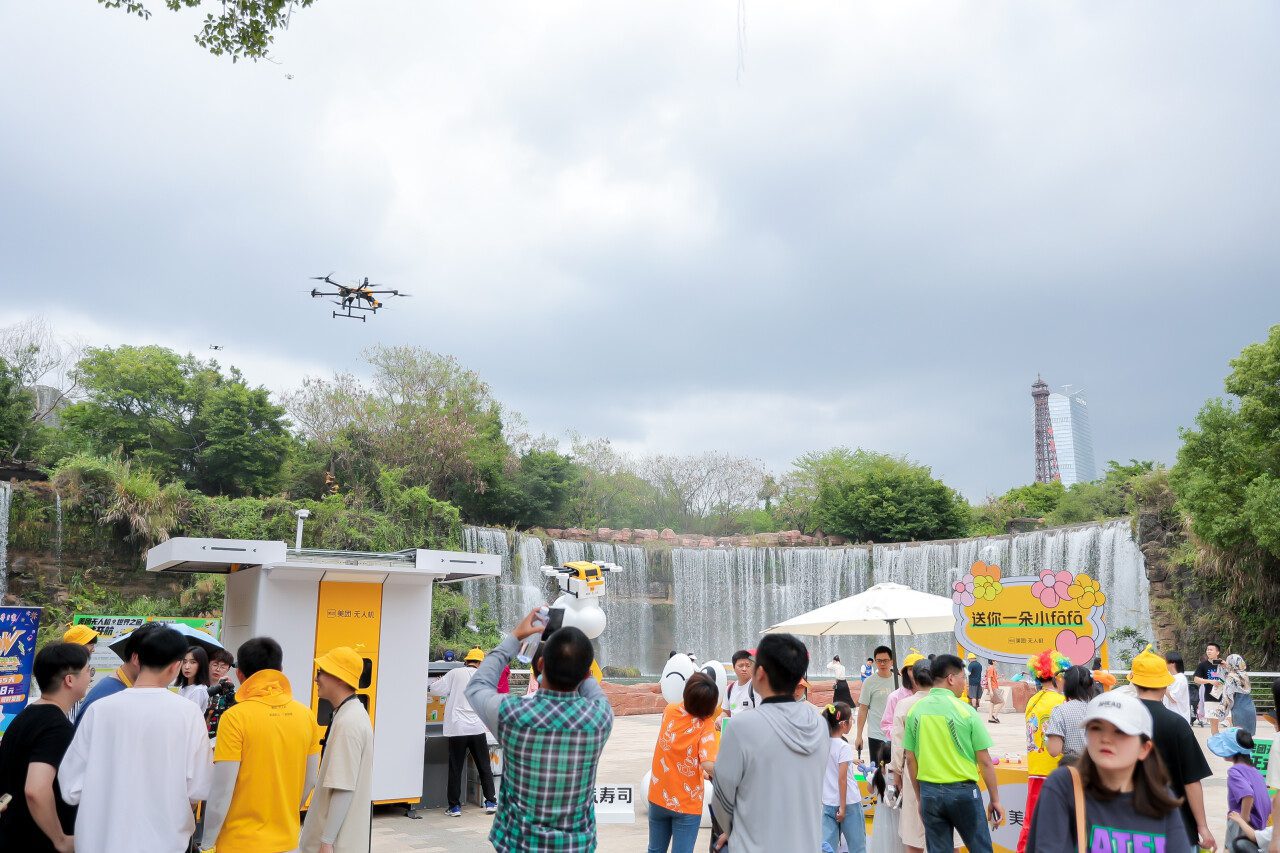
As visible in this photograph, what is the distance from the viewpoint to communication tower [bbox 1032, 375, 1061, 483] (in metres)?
122

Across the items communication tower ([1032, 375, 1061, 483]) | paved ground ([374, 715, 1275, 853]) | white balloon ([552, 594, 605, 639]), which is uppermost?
communication tower ([1032, 375, 1061, 483])

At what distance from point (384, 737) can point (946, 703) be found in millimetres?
5356

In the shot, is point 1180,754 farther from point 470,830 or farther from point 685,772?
point 470,830

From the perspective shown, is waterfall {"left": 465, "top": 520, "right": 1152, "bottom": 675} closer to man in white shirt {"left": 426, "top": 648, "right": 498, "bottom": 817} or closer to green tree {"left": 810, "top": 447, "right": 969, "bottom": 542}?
green tree {"left": 810, "top": 447, "right": 969, "bottom": 542}

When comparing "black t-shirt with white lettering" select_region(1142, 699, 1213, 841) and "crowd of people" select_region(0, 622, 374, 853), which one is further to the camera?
"black t-shirt with white lettering" select_region(1142, 699, 1213, 841)

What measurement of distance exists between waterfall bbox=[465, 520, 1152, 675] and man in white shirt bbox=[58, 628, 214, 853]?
27320mm

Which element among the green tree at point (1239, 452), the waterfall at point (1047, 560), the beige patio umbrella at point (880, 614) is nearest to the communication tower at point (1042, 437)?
the waterfall at point (1047, 560)

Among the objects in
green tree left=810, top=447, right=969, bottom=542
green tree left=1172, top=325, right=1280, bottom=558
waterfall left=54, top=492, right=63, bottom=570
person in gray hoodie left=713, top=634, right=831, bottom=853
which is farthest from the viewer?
green tree left=810, top=447, right=969, bottom=542

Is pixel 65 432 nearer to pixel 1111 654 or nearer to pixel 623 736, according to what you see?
pixel 623 736

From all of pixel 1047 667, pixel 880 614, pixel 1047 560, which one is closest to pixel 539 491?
pixel 1047 560

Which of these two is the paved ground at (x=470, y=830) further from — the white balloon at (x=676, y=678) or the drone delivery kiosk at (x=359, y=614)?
the white balloon at (x=676, y=678)

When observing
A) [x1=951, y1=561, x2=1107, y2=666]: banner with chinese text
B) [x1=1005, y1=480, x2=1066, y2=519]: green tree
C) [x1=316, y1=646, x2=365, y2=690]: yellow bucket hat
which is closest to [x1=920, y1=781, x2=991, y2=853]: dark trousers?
[x1=316, y1=646, x2=365, y2=690]: yellow bucket hat

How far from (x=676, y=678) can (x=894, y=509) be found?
3801 centimetres

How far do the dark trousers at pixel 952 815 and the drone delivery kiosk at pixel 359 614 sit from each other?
15.4 ft
